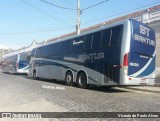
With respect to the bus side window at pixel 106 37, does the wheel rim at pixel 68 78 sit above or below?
below

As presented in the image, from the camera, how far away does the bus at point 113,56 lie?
13.3 metres

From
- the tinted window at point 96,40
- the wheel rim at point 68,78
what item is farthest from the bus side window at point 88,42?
the wheel rim at point 68,78

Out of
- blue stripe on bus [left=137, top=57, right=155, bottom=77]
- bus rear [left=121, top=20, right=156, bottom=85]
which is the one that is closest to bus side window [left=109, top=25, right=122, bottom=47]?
bus rear [left=121, top=20, right=156, bottom=85]

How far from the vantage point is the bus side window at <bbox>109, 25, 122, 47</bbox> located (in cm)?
1353

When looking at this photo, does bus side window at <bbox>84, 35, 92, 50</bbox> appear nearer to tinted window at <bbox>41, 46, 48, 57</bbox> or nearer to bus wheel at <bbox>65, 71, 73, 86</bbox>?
bus wheel at <bbox>65, 71, 73, 86</bbox>

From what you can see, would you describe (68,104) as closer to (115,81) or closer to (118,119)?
(118,119)

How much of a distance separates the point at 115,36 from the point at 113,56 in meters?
0.98

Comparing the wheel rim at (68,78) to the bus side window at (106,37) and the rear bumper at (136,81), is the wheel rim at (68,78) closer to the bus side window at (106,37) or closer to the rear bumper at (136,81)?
the bus side window at (106,37)

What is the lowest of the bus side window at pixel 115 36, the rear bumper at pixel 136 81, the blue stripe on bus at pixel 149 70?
the rear bumper at pixel 136 81

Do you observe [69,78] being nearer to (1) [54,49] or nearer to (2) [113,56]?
(1) [54,49]

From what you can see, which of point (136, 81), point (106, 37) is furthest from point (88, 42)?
point (136, 81)

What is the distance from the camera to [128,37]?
43.2 ft

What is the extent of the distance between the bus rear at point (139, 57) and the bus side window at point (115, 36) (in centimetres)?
58

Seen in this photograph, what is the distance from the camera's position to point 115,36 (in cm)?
1376
